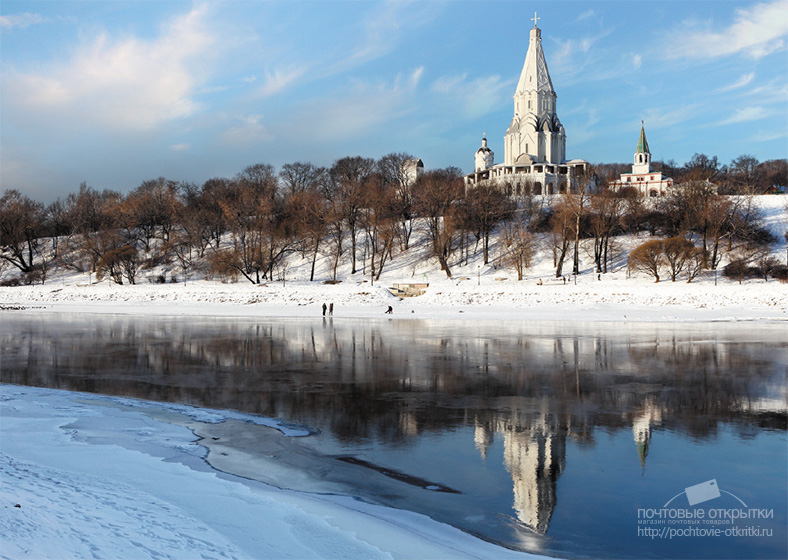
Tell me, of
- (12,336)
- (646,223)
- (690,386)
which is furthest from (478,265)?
(690,386)

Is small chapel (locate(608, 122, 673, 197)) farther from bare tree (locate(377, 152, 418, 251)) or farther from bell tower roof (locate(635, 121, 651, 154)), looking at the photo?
bare tree (locate(377, 152, 418, 251))

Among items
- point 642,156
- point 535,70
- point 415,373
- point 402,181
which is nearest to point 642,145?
point 642,156

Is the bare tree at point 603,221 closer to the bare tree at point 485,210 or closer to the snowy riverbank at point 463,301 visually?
the snowy riverbank at point 463,301

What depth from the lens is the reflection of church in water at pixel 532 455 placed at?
285 inches

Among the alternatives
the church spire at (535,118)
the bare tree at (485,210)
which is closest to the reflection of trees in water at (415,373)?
the bare tree at (485,210)

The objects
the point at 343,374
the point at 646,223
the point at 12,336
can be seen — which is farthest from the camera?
the point at 646,223

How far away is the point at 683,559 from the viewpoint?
609cm

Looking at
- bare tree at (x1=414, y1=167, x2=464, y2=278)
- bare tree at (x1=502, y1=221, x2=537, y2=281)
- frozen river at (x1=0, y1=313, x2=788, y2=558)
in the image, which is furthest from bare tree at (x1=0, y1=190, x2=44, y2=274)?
frozen river at (x1=0, y1=313, x2=788, y2=558)

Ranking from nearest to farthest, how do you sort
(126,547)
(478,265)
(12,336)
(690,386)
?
1. (126,547)
2. (690,386)
3. (12,336)
4. (478,265)

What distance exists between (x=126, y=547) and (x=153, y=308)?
131 ft

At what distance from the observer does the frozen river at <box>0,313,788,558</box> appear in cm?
702

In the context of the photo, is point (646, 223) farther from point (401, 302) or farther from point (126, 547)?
point (126, 547)

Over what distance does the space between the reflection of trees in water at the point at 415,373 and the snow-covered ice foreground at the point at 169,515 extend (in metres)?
3.17

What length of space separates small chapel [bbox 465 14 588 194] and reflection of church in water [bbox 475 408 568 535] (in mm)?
90714
